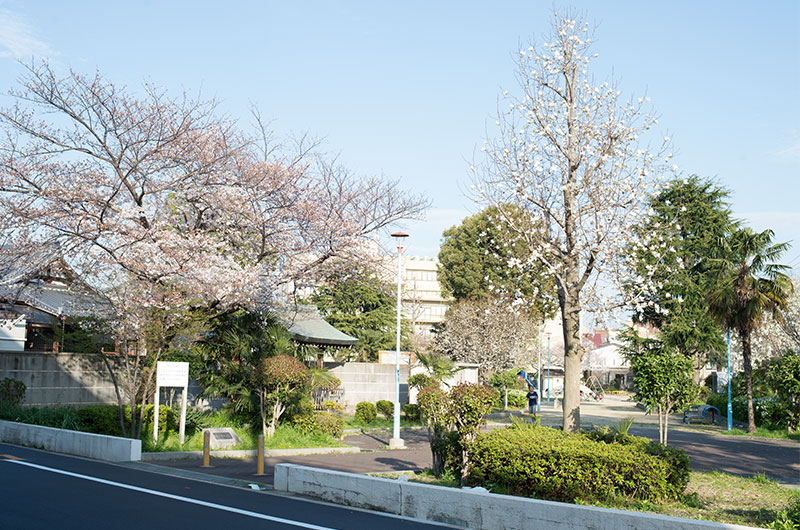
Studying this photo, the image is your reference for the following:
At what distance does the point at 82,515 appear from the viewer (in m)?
8.96

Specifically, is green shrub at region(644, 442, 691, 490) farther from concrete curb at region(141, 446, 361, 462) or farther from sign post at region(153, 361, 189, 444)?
sign post at region(153, 361, 189, 444)

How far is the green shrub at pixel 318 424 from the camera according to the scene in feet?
66.2

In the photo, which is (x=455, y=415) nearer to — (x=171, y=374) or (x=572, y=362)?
(x=572, y=362)

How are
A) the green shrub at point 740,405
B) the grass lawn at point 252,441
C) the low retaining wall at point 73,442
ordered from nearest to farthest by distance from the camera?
the low retaining wall at point 73,442, the grass lawn at point 252,441, the green shrub at point 740,405

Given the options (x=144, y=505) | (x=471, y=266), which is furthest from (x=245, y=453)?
(x=471, y=266)

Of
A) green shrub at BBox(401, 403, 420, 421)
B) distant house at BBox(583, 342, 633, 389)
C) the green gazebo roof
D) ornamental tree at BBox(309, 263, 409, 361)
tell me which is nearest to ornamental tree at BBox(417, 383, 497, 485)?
the green gazebo roof

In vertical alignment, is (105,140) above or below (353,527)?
above

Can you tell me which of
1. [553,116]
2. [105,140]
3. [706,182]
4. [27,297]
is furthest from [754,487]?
[706,182]

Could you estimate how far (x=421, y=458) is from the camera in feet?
58.4

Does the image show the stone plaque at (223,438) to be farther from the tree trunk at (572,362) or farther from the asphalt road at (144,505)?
the tree trunk at (572,362)

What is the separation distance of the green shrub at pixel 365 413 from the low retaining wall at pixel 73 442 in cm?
1275

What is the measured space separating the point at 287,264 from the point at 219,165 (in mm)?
3575

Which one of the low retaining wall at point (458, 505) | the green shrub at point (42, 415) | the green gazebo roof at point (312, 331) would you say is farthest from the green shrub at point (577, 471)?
the green gazebo roof at point (312, 331)

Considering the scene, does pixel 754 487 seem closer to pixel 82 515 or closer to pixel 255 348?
pixel 82 515
